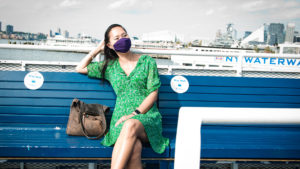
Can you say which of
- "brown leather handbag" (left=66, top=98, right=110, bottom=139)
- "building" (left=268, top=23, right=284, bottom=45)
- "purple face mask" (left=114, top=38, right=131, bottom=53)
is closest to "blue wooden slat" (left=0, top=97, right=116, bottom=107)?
"brown leather handbag" (left=66, top=98, right=110, bottom=139)

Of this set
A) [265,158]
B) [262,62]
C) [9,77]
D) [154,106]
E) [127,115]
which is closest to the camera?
[265,158]

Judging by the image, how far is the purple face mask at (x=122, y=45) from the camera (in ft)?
7.70

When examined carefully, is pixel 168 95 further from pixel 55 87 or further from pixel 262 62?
pixel 262 62

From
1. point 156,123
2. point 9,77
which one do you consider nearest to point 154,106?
point 156,123

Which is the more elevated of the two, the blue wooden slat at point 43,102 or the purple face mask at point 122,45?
the purple face mask at point 122,45

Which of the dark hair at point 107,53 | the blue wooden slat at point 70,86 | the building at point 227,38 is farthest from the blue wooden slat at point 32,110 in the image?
the building at point 227,38

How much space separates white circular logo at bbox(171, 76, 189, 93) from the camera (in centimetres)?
269

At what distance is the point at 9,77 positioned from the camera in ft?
8.36

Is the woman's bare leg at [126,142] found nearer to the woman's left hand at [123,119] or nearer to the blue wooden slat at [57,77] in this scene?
the woman's left hand at [123,119]

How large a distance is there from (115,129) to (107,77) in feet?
2.21

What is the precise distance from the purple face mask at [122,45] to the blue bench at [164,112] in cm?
49

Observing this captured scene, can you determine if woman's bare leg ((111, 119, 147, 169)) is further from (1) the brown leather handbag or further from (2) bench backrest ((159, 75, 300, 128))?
(2) bench backrest ((159, 75, 300, 128))

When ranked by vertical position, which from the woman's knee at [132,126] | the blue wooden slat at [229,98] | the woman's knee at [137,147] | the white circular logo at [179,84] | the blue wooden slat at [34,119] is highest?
the white circular logo at [179,84]

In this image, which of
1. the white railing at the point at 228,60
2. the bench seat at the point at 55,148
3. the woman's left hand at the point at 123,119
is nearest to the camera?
the bench seat at the point at 55,148
